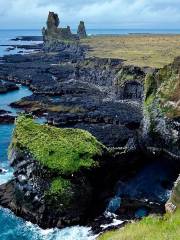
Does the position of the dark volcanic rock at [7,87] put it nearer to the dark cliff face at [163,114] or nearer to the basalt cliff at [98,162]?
the basalt cliff at [98,162]

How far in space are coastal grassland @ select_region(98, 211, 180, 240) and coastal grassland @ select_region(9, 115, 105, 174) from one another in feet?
69.5

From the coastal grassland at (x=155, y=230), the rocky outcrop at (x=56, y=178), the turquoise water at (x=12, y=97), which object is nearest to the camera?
the coastal grassland at (x=155, y=230)

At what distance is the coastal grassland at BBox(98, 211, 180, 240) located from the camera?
1080 inches

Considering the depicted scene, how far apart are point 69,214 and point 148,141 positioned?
2618 cm

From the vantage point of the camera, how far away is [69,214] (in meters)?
49.6

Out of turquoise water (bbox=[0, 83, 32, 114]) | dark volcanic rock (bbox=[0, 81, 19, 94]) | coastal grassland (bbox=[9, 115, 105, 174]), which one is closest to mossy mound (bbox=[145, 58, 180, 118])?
coastal grassland (bbox=[9, 115, 105, 174])

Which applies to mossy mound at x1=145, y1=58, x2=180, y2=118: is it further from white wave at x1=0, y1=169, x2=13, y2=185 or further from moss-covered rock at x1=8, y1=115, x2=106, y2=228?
white wave at x1=0, y1=169, x2=13, y2=185

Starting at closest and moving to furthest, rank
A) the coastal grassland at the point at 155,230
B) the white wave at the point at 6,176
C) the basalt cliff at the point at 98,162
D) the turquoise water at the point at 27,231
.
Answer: the coastal grassland at the point at 155,230 < the turquoise water at the point at 27,231 < the basalt cliff at the point at 98,162 < the white wave at the point at 6,176

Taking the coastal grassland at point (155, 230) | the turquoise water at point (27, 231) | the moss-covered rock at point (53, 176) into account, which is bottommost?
the turquoise water at point (27, 231)

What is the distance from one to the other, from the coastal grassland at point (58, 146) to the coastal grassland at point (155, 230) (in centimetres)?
2120

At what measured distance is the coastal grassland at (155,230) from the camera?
27.4 m

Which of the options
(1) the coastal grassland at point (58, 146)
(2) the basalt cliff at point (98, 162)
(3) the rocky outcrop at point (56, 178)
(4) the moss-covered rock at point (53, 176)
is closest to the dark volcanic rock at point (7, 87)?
(2) the basalt cliff at point (98, 162)

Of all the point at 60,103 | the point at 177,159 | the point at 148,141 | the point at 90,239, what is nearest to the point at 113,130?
the point at 148,141

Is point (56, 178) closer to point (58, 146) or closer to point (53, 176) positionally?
point (53, 176)
